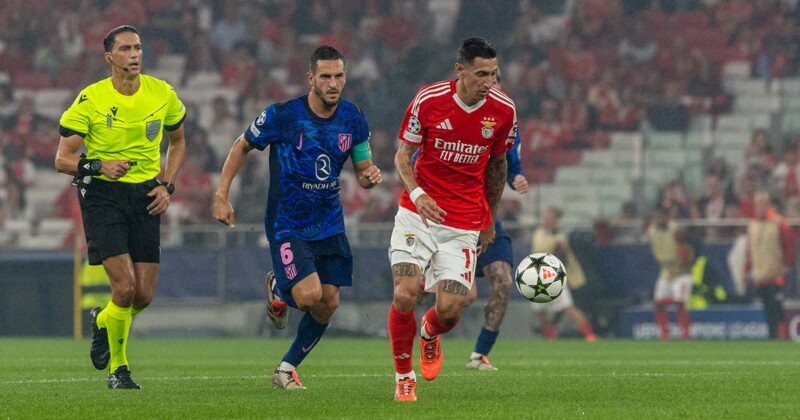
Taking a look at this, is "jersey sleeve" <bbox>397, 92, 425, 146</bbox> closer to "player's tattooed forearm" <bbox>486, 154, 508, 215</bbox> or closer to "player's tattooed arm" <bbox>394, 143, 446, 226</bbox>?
"player's tattooed arm" <bbox>394, 143, 446, 226</bbox>

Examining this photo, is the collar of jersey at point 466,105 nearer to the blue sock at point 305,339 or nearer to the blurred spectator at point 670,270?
the blue sock at point 305,339

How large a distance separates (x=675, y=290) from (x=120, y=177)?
11762 millimetres

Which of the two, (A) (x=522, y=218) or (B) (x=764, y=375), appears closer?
(B) (x=764, y=375)

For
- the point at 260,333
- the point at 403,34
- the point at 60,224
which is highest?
the point at 403,34

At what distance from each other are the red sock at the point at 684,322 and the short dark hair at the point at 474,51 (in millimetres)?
11694

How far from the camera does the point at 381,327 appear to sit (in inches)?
809

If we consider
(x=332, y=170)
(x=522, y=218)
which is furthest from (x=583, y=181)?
(x=332, y=170)

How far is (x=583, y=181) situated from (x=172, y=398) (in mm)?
15508

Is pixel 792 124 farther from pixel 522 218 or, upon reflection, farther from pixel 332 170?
pixel 332 170

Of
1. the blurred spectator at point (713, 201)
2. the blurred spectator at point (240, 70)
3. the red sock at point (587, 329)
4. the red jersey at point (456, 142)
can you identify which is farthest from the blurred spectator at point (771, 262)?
the red jersey at point (456, 142)

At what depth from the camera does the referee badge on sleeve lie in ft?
32.4

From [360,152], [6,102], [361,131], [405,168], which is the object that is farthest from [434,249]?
[6,102]

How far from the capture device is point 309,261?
31.5ft

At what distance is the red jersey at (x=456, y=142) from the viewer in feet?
29.9
